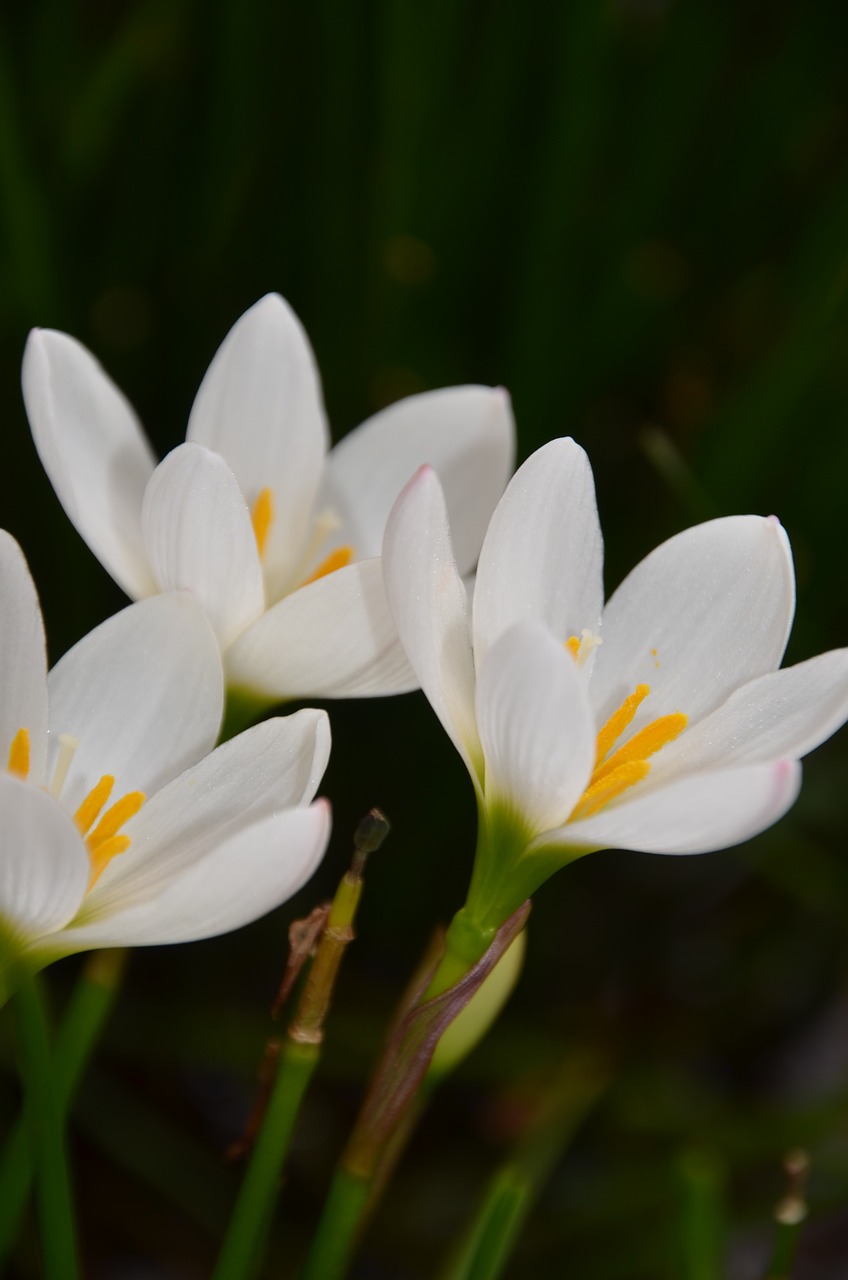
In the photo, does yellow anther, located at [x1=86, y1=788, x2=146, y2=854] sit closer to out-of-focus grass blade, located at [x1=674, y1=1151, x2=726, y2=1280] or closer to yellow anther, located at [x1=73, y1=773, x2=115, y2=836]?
yellow anther, located at [x1=73, y1=773, x2=115, y2=836]

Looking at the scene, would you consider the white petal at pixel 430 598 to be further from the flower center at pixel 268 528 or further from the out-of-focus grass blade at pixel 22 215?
the out-of-focus grass blade at pixel 22 215

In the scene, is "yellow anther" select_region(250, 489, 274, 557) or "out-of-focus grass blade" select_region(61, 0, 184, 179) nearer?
"yellow anther" select_region(250, 489, 274, 557)

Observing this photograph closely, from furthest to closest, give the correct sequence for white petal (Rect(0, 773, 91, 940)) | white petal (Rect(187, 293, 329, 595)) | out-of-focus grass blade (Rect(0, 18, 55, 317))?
out-of-focus grass blade (Rect(0, 18, 55, 317)) → white petal (Rect(187, 293, 329, 595)) → white petal (Rect(0, 773, 91, 940))

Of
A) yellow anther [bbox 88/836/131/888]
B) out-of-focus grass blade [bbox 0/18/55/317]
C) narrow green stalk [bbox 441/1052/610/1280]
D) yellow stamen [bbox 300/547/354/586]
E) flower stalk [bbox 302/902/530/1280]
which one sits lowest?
narrow green stalk [bbox 441/1052/610/1280]

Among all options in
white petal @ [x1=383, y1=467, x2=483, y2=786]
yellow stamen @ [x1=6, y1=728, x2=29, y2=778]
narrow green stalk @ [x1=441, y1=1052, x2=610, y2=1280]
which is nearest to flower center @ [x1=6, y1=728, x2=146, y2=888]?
yellow stamen @ [x1=6, y1=728, x2=29, y2=778]

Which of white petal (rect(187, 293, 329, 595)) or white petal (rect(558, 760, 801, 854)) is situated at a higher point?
white petal (rect(187, 293, 329, 595))

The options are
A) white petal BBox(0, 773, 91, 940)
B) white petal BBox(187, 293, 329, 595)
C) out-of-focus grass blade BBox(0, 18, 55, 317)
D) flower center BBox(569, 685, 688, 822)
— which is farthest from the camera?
out-of-focus grass blade BBox(0, 18, 55, 317)

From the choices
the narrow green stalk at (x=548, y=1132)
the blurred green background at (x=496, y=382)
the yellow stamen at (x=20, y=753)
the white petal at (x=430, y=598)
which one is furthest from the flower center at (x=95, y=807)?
the blurred green background at (x=496, y=382)

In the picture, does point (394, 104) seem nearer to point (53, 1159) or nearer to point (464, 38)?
point (464, 38)
